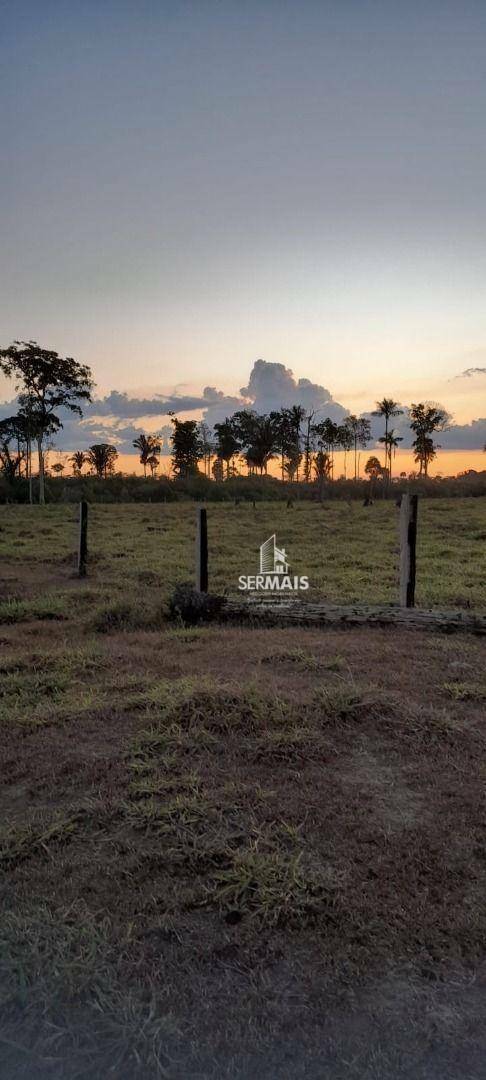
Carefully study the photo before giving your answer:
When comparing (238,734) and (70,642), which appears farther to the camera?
(70,642)

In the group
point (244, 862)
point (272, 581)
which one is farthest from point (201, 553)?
point (244, 862)

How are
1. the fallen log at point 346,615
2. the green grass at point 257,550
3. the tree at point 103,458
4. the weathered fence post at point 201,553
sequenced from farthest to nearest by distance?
the tree at point 103,458 < the green grass at point 257,550 < the weathered fence post at point 201,553 < the fallen log at point 346,615

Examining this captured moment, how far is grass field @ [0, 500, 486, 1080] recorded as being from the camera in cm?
242

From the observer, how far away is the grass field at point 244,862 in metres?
2.42

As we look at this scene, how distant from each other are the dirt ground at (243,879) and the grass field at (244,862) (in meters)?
0.01

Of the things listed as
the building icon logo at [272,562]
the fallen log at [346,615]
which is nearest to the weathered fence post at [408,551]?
the fallen log at [346,615]

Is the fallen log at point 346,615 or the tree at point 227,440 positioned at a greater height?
the tree at point 227,440

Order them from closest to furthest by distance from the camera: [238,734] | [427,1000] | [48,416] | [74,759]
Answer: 1. [427,1000]
2. [74,759]
3. [238,734]
4. [48,416]

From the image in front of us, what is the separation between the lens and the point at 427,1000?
8.45 ft

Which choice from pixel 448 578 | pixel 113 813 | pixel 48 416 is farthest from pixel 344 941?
pixel 48 416

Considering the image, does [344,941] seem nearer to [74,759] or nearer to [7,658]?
[74,759]

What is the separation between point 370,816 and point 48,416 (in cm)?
4955

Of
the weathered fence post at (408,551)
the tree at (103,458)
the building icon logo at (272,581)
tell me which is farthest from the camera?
the tree at (103,458)

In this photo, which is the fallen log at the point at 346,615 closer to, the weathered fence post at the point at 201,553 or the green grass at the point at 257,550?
the weathered fence post at the point at 201,553
